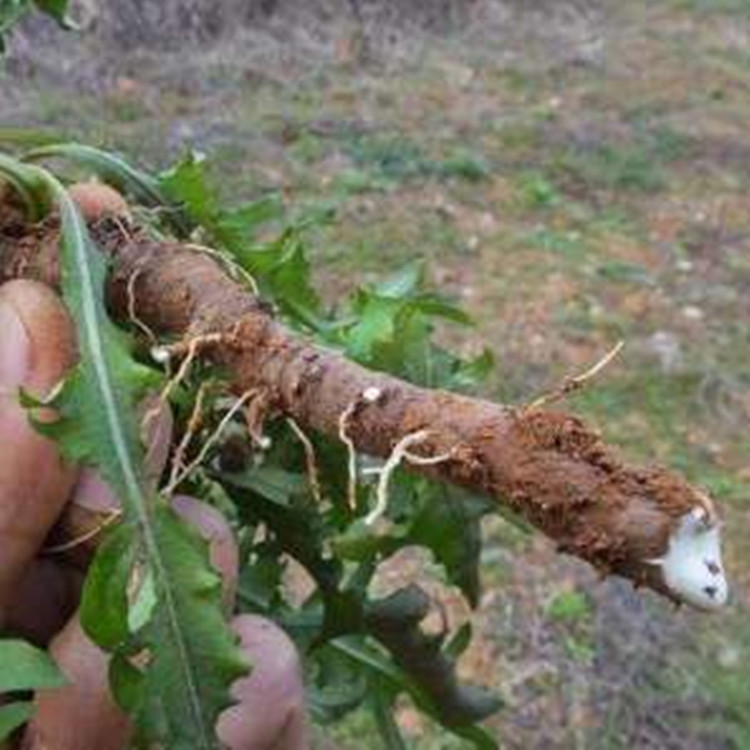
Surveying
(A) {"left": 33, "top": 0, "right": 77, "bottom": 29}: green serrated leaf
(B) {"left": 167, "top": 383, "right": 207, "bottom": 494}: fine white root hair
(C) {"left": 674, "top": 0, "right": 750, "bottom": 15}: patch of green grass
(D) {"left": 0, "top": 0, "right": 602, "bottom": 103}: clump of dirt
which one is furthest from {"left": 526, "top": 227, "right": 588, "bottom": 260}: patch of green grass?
(B) {"left": 167, "top": 383, "right": 207, "bottom": 494}: fine white root hair

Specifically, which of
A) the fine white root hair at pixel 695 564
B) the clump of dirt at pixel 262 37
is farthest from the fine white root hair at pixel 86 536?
the clump of dirt at pixel 262 37

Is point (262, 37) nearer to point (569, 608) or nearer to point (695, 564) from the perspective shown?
point (569, 608)

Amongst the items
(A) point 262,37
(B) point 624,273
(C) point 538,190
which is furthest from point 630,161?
(A) point 262,37

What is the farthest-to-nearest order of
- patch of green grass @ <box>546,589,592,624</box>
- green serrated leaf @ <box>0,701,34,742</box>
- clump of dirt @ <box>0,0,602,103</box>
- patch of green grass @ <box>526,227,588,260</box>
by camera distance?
clump of dirt @ <box>0,0,602,103</box>
patch of green grass @ <box>526,227,588,260</box>
patch of green grass @ <box>546,589,592,624</box>
green serrated leaf @ <box>0,701,34,742</box>

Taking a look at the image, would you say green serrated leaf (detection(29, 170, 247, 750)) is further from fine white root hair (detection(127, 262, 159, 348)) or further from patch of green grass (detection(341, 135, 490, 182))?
patch of green grass (detection(341, 135, 490, 182))

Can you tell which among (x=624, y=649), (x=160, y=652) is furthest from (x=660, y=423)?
(x=160, y=652)

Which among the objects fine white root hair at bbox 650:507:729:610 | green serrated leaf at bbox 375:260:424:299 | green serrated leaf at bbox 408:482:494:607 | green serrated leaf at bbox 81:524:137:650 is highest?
fine white root hair at bbox 650:507:729:610

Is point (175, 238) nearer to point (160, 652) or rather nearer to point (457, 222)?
point (160, 652)
